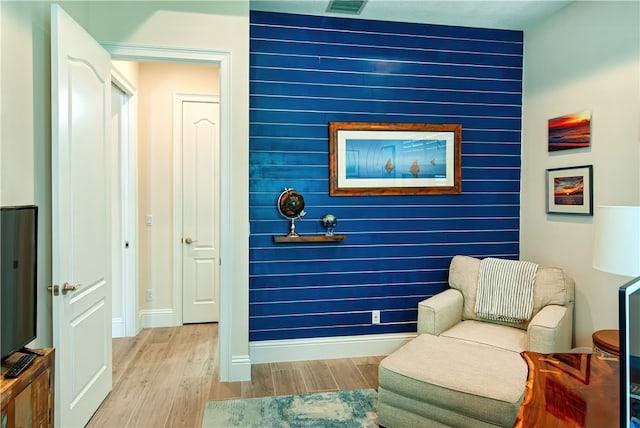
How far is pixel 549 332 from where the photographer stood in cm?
240

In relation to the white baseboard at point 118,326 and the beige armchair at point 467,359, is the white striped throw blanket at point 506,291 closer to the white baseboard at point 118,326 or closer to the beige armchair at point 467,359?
the beige armchair at point 467,359

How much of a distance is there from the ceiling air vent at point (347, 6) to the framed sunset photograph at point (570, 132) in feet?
5.58

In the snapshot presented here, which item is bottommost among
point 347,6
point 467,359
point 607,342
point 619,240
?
point 467,359

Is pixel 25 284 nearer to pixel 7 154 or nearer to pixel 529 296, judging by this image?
pixel 7 154

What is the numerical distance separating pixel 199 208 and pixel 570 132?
333 centimetres

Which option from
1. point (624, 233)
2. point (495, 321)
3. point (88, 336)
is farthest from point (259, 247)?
point (624, 233)

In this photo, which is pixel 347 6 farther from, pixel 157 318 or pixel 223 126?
pixel 157 318

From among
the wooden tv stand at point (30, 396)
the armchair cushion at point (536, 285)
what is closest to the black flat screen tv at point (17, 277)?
the wooden tv stand at point (30, 396)

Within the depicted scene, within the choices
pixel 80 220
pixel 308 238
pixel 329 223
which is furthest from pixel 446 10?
pixel 80 220

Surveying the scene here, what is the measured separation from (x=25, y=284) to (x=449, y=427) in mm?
2049

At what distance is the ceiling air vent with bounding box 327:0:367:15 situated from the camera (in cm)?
302

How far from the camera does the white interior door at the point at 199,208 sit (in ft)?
13.9

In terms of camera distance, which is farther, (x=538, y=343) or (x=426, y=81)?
(x=426, y=81)

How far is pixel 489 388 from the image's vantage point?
204 cm
